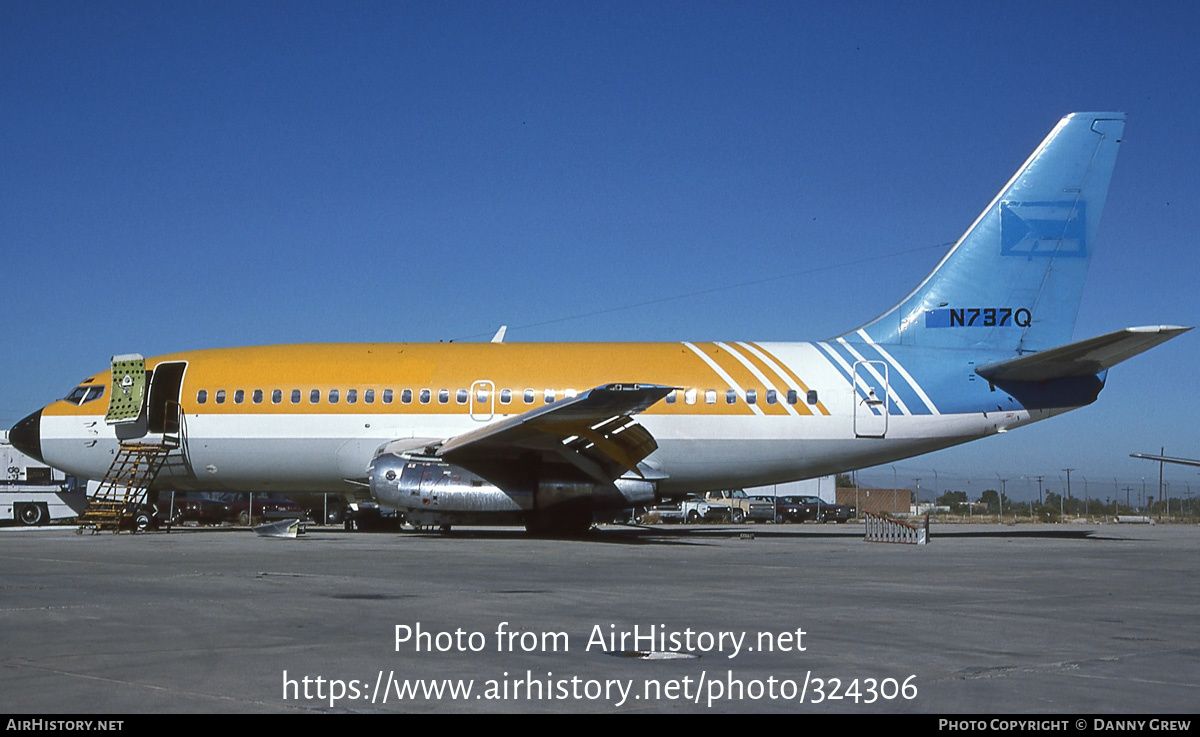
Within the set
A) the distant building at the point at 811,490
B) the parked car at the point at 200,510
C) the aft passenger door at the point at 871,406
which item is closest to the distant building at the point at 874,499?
the distant building at the point at 811,490

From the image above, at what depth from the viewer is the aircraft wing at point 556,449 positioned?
22.2 m

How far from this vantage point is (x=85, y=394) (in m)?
27.7

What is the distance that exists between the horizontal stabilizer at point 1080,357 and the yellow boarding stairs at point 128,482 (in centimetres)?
1861

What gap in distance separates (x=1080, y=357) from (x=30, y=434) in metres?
Answer: 24.0

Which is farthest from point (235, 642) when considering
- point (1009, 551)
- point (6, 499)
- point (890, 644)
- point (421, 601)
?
point (6, 499)

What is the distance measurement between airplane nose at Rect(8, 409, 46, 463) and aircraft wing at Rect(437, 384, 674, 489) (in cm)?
1139

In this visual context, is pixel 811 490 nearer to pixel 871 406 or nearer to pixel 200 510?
pixel 200 510

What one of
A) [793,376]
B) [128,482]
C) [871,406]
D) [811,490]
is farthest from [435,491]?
[811,490]

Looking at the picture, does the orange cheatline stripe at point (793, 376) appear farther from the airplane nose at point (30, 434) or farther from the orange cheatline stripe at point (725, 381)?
the airplane nose at point (30, 434)

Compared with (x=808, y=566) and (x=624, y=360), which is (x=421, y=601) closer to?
(x=808, y=566)

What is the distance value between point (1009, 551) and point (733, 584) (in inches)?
385

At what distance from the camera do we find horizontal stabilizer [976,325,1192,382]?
21562 millimetres
